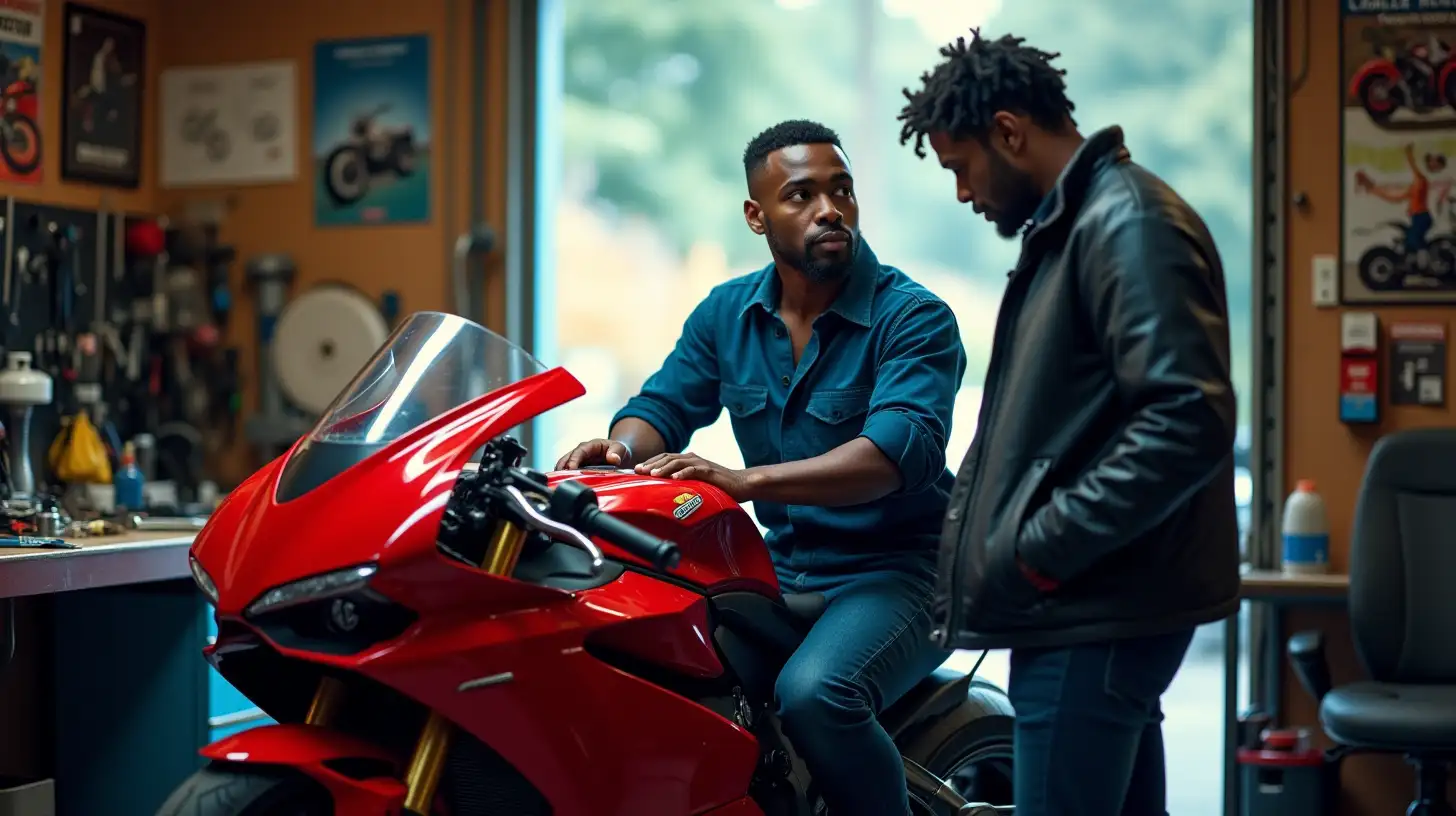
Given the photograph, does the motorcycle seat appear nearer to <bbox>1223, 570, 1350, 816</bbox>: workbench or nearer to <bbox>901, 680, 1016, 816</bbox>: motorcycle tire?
<bbox>901, 680, 1016, 816</bbox>: motorcycle tire

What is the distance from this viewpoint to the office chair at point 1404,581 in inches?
135

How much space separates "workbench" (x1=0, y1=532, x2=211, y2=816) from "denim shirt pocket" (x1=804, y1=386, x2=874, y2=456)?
1.40m

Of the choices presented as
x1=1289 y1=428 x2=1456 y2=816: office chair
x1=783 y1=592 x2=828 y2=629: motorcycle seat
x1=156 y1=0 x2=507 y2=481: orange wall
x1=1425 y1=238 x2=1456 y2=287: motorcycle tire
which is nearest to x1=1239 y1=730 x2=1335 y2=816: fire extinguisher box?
x1=1289 y1=428 x2=1456 y2=816: office chair

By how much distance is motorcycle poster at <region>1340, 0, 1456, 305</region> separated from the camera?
3766mm

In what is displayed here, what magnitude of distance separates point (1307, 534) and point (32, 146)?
134 inches

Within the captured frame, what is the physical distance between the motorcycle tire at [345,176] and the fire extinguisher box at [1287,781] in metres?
2.86

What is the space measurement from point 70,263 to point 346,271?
2.55 ft

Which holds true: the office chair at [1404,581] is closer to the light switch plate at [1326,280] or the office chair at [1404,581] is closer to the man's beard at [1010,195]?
the light switch plate at [1326,280]

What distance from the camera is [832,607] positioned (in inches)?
95.2

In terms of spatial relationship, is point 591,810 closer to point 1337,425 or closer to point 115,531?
point 115,531

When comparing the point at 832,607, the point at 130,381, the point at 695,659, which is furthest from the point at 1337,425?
the point at 130,381

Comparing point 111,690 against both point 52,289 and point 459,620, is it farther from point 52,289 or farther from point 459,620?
point 459,620

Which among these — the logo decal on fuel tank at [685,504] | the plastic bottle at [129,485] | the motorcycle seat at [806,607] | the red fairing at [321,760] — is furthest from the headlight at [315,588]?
the plastic bottle at [129,485]

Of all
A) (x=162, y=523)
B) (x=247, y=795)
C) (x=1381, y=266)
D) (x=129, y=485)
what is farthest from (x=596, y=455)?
(x=1381, y=266)
